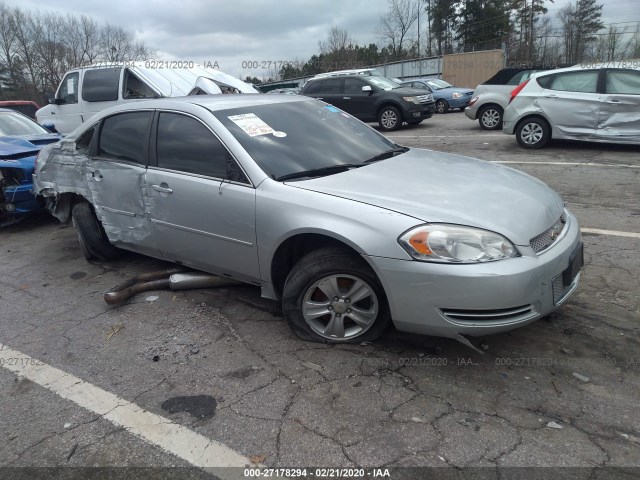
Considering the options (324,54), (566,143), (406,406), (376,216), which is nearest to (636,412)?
(406,406)

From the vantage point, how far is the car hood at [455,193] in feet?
8.76

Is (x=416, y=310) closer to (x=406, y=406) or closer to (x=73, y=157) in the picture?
(x=406, y=406)

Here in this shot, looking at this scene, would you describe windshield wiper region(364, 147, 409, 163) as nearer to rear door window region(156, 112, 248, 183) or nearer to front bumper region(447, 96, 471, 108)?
rear door window region(156, 112, 248, 183)

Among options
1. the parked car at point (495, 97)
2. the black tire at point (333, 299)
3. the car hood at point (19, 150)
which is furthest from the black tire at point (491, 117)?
the black tire at point (333, 299)

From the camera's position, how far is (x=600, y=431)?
2.28m

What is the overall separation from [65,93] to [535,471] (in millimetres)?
10506

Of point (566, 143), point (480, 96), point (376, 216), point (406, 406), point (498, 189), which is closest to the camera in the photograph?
point (406, 406)

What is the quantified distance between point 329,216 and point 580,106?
7.61 m

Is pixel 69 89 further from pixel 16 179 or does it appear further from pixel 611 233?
pixel 611 233

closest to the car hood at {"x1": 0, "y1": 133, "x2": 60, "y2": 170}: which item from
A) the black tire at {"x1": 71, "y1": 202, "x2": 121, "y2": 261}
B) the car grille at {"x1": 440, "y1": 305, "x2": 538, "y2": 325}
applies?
the black tire at {"x1": 71, "y1": 202, "x2": 121, "y2": 261}

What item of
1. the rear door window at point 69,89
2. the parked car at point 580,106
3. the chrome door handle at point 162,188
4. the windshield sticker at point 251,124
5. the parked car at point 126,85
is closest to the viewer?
the windshield sticker at point 251,124

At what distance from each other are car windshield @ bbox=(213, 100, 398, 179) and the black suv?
9592mm

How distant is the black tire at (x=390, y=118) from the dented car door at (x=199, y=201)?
10.3m

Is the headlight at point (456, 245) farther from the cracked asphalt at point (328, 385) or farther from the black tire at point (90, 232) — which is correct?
the black tire at point (90, 232)
